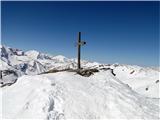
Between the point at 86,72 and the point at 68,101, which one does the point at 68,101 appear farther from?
the point at 86,72

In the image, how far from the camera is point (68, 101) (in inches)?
603

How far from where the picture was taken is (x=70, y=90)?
1678 cm

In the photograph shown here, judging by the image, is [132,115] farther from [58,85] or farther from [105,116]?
[58,85]

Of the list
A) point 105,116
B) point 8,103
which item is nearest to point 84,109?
point 105,116

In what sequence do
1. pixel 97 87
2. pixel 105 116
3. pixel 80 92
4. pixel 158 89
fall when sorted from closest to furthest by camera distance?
pixel 105 116 → pixel 80 92 → pixel 97 87 → pixel 158 89

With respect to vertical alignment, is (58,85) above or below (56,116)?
above

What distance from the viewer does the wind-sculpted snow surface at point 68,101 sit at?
45.8 ft

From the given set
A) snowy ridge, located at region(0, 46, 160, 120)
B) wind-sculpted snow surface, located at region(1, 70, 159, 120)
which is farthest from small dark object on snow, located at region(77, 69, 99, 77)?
wind-sculpted snow surface, located at region(1, 70, 159, 120)

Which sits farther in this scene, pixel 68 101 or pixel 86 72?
pixel 86 72

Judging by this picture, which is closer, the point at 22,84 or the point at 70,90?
the point at 70,90

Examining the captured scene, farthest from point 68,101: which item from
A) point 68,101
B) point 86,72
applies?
point 86,72

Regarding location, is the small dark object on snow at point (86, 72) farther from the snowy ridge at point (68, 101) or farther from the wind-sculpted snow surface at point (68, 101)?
the wind-sculpted snow surface at point (68, 101)

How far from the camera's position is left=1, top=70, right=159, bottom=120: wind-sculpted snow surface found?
13969 millimetres

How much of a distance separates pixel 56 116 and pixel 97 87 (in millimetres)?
5427
